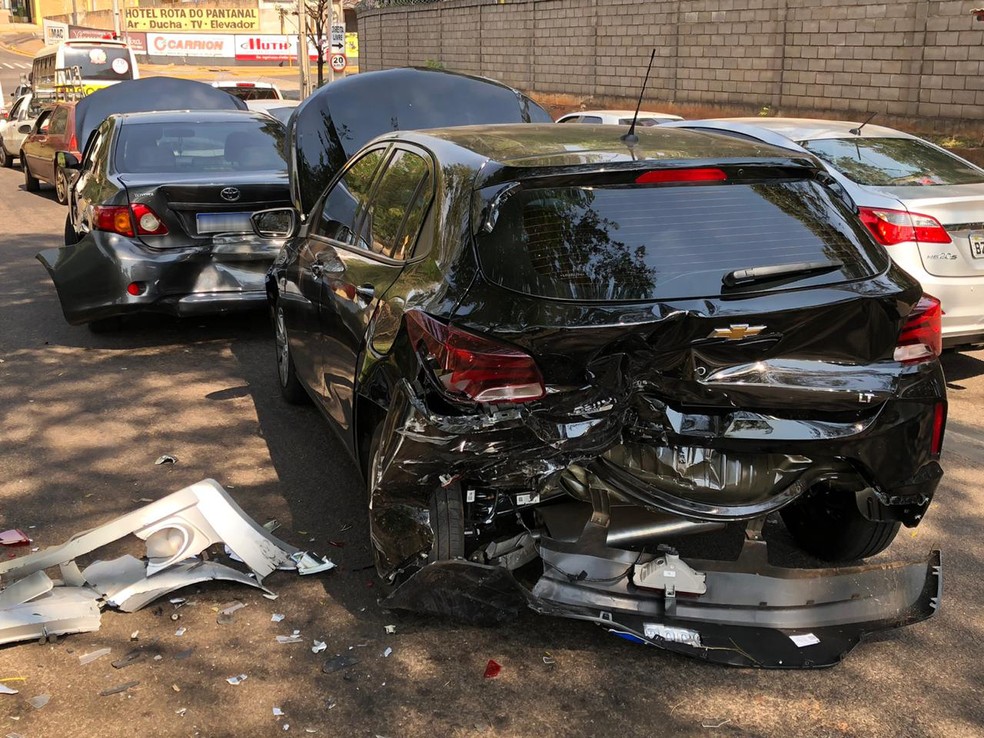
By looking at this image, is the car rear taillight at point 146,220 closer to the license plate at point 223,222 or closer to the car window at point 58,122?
the license plate at point 223,222

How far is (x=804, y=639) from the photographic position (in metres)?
3.62

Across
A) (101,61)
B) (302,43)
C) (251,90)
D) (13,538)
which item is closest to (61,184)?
(101,61)

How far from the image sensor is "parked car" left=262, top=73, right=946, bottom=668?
132 inches

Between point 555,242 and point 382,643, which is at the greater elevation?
point 555,242

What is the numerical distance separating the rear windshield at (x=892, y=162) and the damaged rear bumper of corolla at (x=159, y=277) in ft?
13.6

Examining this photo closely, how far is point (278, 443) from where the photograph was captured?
5.79m

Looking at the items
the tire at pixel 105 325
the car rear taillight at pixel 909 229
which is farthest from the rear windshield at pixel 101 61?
the car rear taillight at pixel 909 229

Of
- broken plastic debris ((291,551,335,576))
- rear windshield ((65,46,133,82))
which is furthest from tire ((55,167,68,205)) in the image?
broken plastic debris ((291,551,335,576))

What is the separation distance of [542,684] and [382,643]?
61 cm

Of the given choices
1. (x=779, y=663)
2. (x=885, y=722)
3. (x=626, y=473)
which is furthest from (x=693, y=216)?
(x=885, y=722)

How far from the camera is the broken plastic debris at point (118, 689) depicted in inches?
134

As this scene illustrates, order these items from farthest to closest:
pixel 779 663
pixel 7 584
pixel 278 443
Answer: pixel 278 443
pixel 7 584
pixel 779 663

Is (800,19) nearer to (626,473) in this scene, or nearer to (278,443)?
(278,443)

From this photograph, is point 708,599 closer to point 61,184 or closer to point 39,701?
point 39,701
